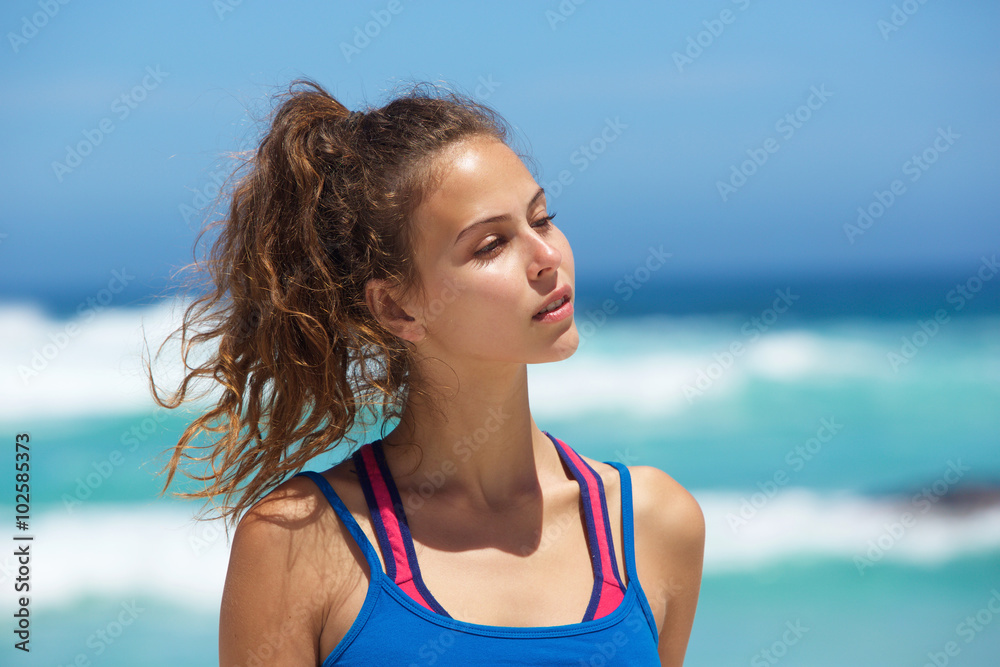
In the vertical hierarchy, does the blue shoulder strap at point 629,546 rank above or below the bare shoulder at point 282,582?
above

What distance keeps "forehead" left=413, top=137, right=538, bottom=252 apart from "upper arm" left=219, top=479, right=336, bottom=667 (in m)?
0.63

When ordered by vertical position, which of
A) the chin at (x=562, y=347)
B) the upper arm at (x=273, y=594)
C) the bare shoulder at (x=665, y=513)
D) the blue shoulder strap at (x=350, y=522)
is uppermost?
the chin at (x=562, y=347)

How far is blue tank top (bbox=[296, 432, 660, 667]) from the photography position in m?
1.64

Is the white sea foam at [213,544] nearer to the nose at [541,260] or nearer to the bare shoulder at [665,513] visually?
the bare shoulder at [665,513]

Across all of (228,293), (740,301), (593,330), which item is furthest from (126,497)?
(740,301)

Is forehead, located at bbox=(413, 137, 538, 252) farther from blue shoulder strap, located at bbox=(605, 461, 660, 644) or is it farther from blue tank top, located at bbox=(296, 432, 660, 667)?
blue shoulder strap, located at bbox=(605, 461, 660, 644)

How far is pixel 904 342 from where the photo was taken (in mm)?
12398

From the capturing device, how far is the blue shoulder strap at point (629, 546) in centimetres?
183

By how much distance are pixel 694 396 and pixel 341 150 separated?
350 inches

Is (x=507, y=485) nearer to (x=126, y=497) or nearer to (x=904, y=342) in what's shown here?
(x=126, y=497)

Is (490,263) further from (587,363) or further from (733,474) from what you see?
(587,363)

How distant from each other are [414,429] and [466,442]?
0.12 meters

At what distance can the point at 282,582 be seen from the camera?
167 cm

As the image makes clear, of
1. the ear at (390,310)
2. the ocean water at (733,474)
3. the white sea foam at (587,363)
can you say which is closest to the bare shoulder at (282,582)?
the ear at (390,310)
